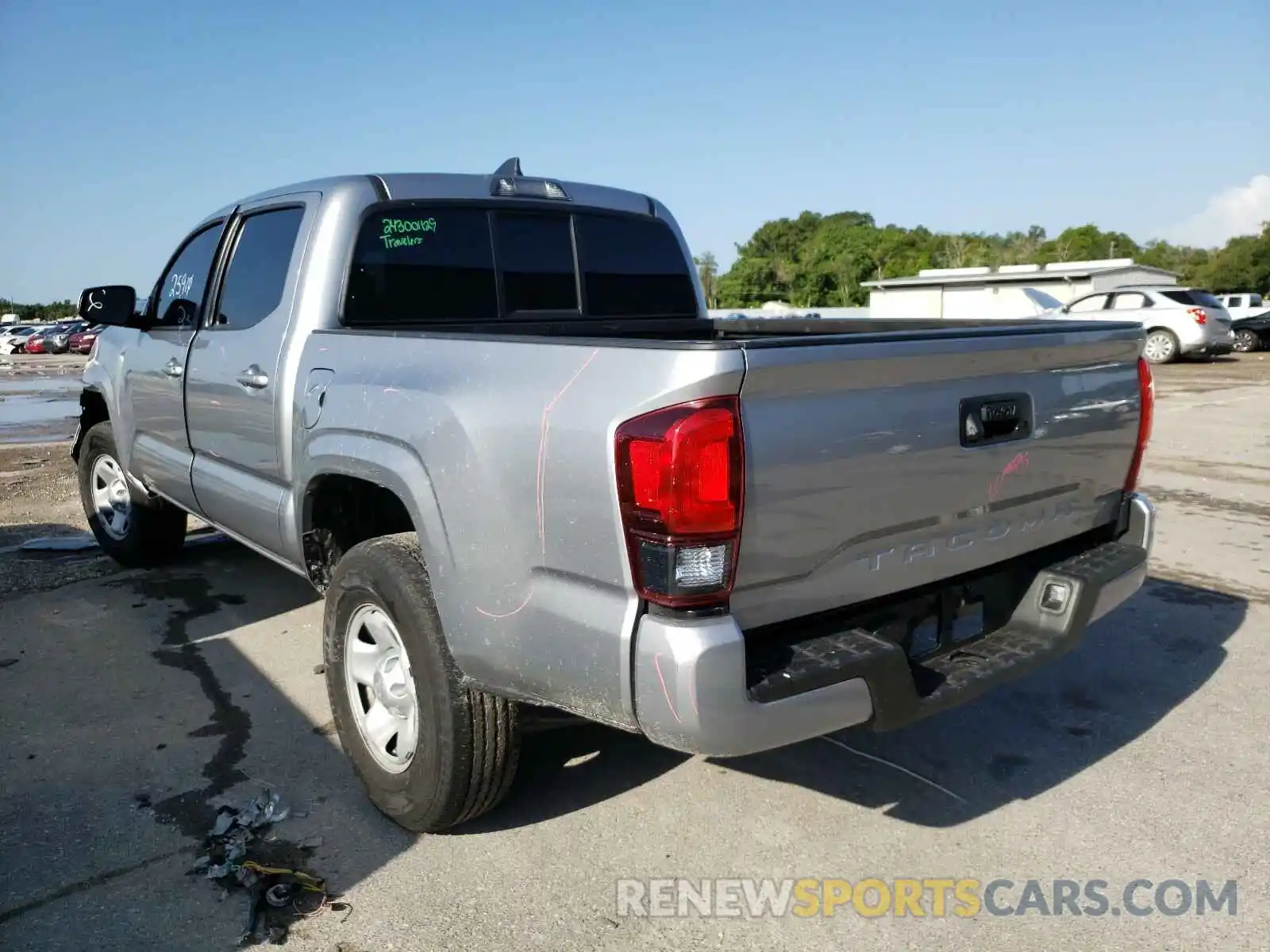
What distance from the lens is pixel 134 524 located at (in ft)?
19.1

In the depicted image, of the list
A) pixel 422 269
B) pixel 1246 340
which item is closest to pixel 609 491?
pixel 422 269

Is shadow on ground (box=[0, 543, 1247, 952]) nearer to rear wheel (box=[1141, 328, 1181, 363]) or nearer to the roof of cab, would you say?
the roof of cab

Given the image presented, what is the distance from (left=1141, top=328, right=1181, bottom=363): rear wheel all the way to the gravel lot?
60.9 feet

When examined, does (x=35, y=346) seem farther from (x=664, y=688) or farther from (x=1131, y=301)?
(x=664, y=688)

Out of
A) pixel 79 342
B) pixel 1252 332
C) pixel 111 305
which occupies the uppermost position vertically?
pixel 111 305

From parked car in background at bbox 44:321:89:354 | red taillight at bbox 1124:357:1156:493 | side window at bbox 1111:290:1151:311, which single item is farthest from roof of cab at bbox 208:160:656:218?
parked car in background at bbox 44:321:89:354

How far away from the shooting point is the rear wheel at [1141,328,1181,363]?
21.2 m

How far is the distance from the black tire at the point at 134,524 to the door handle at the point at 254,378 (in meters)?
2.09

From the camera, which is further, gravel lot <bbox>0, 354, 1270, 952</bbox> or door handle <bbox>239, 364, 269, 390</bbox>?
door handle <bbox>239, 364, 269, 390</bbox>

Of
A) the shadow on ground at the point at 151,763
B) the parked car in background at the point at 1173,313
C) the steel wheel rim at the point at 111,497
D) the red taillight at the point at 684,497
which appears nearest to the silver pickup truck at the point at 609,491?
the red taillight at the point at 684,497

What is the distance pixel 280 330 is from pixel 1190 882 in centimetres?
344

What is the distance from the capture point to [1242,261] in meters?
62.8

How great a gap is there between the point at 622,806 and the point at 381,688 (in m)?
0.86

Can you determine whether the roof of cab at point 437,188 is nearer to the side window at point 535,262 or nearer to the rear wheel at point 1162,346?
the side window at point 535,262
